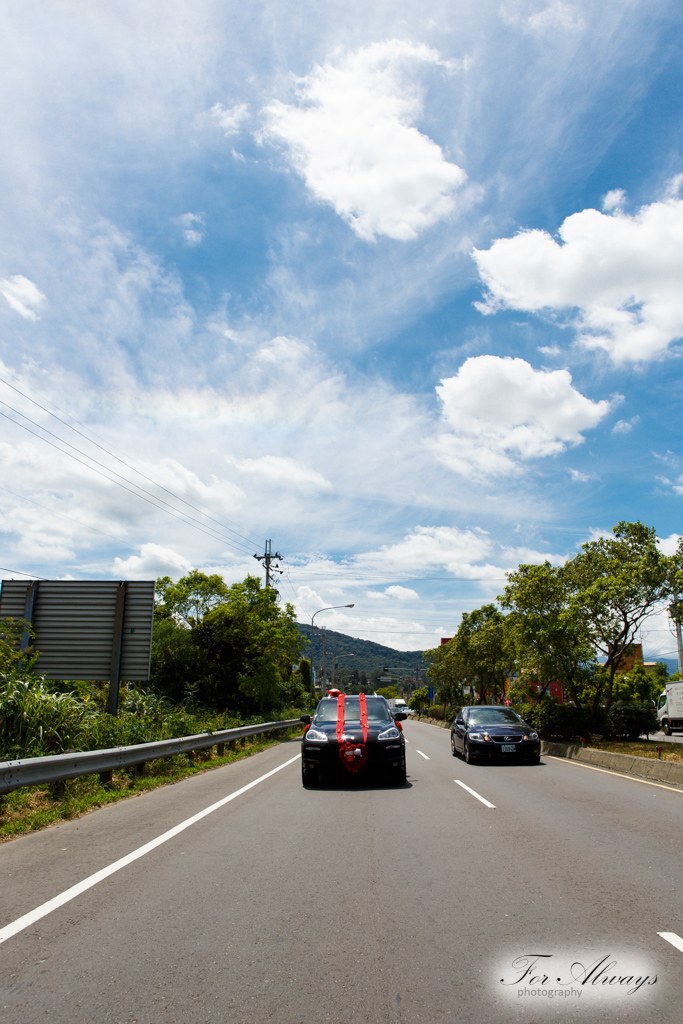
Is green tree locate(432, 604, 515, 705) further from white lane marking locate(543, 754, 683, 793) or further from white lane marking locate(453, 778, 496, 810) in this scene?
white lane marking locate(453, 778, 496, 810)

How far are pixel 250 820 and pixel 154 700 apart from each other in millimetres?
10359

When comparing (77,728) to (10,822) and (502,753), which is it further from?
(502,753)

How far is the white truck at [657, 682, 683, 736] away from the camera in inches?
1634

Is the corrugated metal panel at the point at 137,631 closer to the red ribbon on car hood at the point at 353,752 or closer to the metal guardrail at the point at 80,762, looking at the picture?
the metal guardrail at the point at 80,762

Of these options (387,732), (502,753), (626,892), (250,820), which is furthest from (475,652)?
(626,892)

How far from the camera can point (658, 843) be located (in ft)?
23.2

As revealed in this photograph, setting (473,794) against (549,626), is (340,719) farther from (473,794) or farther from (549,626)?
(549,626)

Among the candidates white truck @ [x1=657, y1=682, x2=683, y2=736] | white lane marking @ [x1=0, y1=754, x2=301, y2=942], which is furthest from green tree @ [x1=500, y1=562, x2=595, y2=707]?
white truck @ [x1=657, y1=682, x2=683, y2=736]

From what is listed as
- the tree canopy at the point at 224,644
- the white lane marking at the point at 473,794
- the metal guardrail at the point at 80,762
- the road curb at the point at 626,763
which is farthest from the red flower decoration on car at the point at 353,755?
the tree canopy at the point at 224,644

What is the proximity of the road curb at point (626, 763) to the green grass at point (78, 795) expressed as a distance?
9.59 meters

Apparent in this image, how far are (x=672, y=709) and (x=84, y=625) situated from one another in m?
38.7

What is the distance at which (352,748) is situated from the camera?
11.3 meters

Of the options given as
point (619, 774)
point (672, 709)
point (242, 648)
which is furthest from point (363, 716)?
point (672, 709)

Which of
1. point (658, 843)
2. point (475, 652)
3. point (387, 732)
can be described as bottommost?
point (658, 843)
